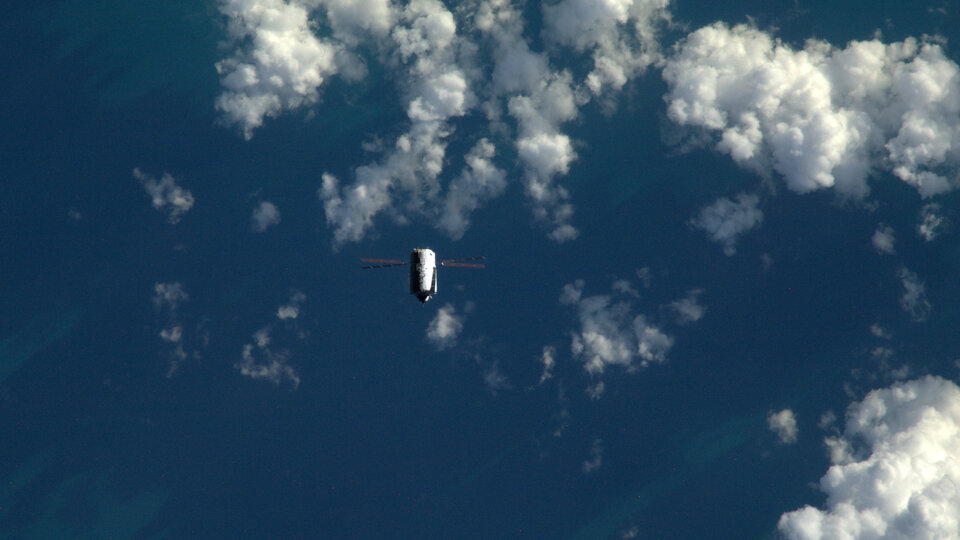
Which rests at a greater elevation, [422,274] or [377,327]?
[377,327]

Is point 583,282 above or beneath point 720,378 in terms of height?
above

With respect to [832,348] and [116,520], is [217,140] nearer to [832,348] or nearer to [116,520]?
[116,520]

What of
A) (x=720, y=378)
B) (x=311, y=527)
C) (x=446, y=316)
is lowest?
(x=311, y=527)

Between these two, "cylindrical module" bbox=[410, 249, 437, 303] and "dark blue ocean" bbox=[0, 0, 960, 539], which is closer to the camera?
"cylindrical module" bbox=[410, 249, 437, 303]

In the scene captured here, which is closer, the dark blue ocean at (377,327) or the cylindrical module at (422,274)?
the cylindrical module at (422,274)

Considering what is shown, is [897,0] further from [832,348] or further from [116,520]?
[116,520]

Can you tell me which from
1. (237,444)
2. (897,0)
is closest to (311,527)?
(237,444)

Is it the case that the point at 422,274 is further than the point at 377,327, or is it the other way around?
the point at 377,327
